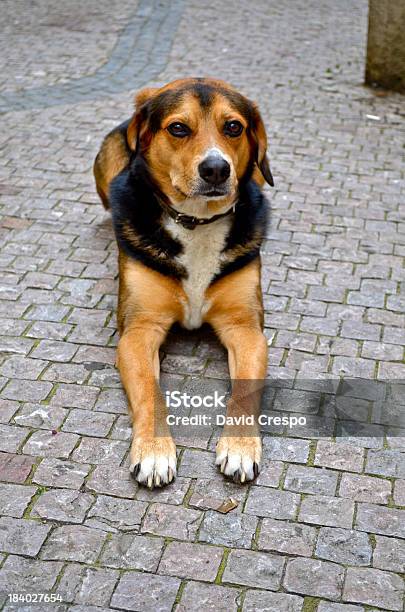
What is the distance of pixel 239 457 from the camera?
3.52m

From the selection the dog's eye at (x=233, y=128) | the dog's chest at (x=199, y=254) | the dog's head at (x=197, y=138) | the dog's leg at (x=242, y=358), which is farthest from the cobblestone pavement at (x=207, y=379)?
the dog's eye at (x=233, y=128)

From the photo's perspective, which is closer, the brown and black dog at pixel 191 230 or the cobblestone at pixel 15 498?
the cobblestone at pixel 15 498

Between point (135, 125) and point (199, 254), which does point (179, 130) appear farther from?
point (199, 254)

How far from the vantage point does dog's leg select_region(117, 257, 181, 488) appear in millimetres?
3494

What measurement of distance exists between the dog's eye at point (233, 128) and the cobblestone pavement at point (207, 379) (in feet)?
4.14

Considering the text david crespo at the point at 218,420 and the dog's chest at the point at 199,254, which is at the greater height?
the dog's chest at the point at 199,254

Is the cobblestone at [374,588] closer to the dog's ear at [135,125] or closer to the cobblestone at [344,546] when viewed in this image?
the cobblestone at [344,546]

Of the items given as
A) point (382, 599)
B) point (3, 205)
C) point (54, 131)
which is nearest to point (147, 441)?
point (382, 599)

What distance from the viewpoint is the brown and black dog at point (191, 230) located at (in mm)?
3943

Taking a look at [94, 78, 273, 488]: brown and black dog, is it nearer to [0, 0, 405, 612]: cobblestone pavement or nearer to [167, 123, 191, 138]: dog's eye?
[167, 123, 191, 138]: dog's eye

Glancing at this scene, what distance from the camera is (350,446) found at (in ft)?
12.4

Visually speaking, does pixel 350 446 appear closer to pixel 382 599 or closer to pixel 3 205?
pixel 382 599

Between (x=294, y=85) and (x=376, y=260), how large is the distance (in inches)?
Result: 171

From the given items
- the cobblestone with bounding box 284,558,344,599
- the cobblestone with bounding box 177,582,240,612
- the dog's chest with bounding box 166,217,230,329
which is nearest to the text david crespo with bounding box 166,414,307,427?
the dog's chest with bounding box 166,217,230,329
